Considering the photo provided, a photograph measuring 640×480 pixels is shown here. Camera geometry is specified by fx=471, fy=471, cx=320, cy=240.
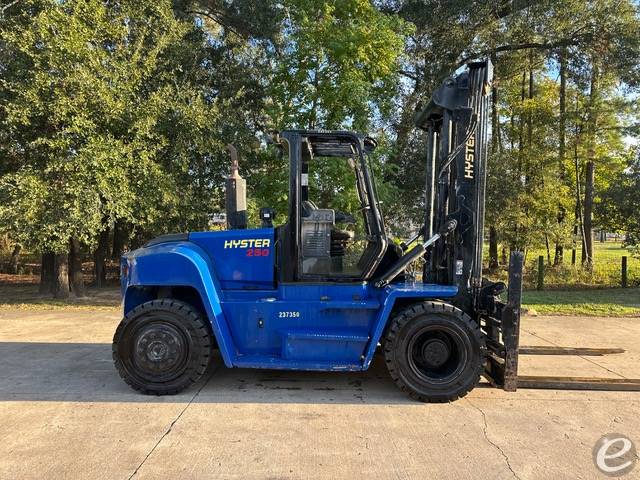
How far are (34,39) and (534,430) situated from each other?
10.9 m

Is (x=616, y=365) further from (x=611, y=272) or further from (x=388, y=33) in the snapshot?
(x=611, y=272)

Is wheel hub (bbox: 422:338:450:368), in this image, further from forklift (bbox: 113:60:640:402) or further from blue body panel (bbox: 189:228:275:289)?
blue body panel (bbox: 189:228:275:289)

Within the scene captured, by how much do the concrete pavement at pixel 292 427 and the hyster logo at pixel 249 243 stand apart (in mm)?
1592

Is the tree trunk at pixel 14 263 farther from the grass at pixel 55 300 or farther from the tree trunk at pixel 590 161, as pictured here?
the tree trunk at pixel 590 161

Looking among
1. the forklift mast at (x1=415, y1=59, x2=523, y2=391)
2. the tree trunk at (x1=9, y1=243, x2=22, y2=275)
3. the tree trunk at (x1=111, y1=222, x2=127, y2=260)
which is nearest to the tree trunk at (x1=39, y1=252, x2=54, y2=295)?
the tree trunk at (x1=111, y1=222, x2=127, y2=260)

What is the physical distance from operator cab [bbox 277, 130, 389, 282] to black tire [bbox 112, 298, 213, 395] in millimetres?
1143

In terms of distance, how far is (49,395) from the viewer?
5023 millimetres

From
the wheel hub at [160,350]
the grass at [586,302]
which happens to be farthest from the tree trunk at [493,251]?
the wheel hub at [160,350]

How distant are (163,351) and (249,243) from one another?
4.84ft

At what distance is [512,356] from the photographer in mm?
4891

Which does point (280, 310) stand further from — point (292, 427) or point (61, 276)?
point (61, 276)

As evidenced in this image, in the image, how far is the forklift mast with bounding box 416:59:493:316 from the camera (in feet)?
17.4

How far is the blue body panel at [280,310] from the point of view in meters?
4.99

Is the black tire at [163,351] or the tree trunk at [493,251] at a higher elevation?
the tree trunk at [493,251]
